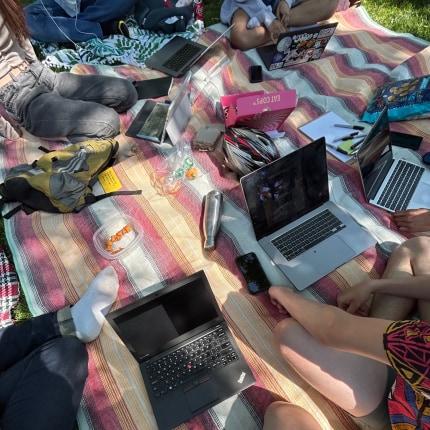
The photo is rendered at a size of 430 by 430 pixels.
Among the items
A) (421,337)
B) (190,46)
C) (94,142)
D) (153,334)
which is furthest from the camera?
(190,46)

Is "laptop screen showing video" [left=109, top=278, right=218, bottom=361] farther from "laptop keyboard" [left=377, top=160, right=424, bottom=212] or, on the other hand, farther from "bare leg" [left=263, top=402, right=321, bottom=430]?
"laptop keyboard" [left=377, top=160, right=424, bottom=212]

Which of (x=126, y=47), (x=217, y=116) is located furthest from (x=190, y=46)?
(x=217, y=116)

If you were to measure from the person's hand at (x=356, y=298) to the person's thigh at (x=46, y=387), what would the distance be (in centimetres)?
123

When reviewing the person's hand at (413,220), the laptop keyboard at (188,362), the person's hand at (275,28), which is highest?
the person's hand at (275,28)

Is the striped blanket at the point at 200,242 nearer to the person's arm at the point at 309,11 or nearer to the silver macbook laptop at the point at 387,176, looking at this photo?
the silver macbook laptop at the point at 387,176

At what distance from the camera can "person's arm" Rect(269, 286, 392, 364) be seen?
1.05m

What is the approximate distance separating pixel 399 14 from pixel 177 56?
2.32m

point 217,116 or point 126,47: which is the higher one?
point 126,47

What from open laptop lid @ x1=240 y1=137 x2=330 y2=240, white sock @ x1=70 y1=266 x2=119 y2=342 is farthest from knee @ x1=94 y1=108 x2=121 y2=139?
open laptop lid @ x1=240 y1=137 x2=330 y2=240

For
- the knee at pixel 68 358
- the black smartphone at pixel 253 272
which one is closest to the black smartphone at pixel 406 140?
the black smartphone at pixel 253 272

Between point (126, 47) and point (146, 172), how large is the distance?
174 centimetres

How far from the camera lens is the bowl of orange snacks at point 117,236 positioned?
197cm

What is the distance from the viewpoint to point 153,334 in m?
1.49

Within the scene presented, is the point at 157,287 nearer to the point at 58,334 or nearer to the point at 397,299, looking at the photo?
the point at 58,334
